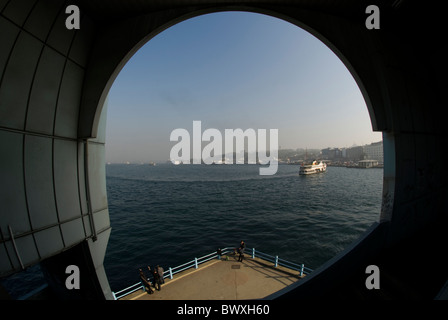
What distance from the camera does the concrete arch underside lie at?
494cm

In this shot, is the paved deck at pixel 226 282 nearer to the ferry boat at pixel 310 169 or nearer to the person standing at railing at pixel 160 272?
the person standing at railing at pixel 160 272

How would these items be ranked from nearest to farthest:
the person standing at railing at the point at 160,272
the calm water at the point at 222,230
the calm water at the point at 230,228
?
1. the person standing at railing at the point at 160,272
2. the calm water at the point at 222,230
3. the calm water at the point at 230,228

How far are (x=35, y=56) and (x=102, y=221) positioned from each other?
641 centimetres

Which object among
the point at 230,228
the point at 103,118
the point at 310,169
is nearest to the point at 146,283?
the point at 103,118

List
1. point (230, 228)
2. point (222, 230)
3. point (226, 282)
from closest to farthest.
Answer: point (226, 282) → point (222, 230) → point (230, 228)

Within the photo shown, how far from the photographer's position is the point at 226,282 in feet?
30.8

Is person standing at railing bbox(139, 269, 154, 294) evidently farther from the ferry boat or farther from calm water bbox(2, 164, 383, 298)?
the ferry boat

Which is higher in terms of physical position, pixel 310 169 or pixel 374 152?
pixel 374 152

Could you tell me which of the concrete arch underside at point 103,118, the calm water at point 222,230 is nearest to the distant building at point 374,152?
the calm water at point 222,230

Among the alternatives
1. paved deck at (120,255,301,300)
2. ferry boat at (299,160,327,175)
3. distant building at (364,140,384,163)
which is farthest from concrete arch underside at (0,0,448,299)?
distant building at (364,140,384,163)

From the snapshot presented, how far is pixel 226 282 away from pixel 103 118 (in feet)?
33.7

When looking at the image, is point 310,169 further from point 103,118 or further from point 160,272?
point 103,118

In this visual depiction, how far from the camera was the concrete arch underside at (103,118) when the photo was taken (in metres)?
4.94

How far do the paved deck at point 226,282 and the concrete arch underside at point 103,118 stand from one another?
3169 millimetres
